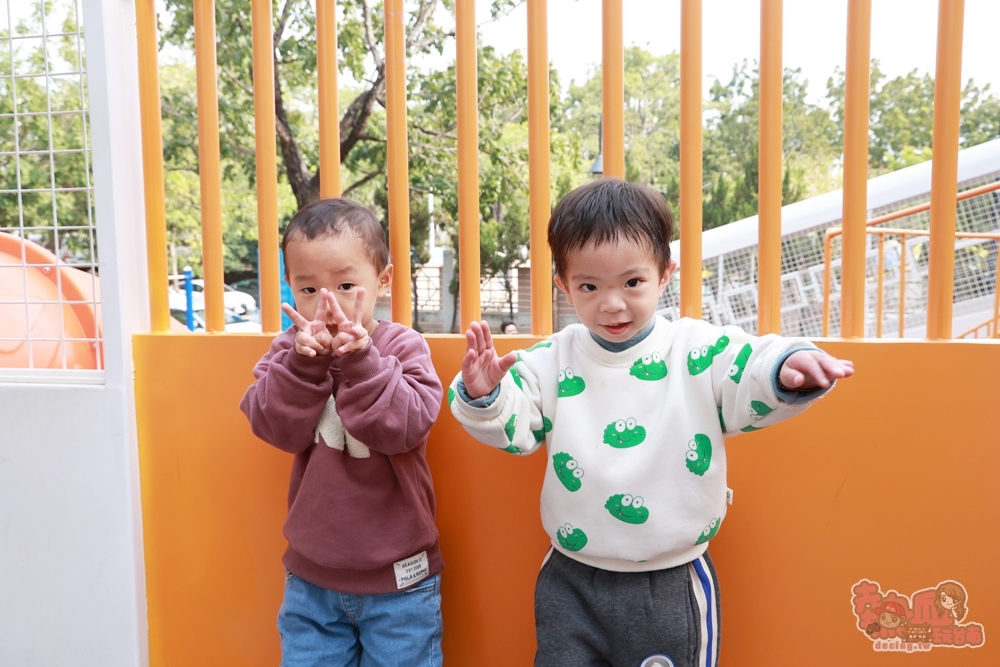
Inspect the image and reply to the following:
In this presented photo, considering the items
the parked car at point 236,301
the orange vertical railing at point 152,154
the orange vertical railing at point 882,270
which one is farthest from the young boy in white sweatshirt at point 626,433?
the parked car at point 236,301

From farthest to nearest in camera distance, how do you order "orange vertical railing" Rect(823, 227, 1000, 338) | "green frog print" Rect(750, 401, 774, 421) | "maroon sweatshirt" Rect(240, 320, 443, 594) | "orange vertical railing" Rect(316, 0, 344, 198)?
"orange vertical railing" Rect(823, 227, 1000, 338)
"orange vertical railing" Rect(316, 0, 344, 198)
"maroon sweatshirt" Rect(240, 320, 443, 594)
"green frog print" Rect(750, 401, 774, 421)

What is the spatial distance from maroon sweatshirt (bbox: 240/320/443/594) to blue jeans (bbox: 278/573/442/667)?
0.04 m

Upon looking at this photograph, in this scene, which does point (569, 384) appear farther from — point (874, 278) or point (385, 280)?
point (874, 278)

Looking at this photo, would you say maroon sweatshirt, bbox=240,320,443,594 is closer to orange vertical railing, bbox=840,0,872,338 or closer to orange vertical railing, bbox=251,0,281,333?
orange vertical railing, bbox=251,0,281,333

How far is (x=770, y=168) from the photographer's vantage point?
5.89ft

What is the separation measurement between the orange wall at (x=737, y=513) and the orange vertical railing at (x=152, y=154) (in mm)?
148

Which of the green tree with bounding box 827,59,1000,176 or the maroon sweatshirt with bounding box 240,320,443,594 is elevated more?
the green tree with bounding box 827,59,1000,176

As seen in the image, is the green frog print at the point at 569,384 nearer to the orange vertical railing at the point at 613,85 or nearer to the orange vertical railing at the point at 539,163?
the orange vertical railing at the point at 539,163

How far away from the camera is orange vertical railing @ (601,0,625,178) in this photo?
1.82 m

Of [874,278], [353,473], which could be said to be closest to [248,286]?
[874,278]

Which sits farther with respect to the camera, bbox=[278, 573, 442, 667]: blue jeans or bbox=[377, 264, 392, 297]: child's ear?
bbox=[377, 264, 392, 297]: child's ear

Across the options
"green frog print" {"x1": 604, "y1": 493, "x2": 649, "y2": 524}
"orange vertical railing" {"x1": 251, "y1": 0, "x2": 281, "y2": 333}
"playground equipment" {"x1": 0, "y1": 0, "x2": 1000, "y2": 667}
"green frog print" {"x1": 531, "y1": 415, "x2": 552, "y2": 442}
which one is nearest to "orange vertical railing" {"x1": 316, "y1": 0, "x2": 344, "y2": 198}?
"playground equipment" {"x1": 0, "y1": 0, "x2": 1000, "y2": 667}

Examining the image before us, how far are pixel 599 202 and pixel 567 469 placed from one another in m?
0.53

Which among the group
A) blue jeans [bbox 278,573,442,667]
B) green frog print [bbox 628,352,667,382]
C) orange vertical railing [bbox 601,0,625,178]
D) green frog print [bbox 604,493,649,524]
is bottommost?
blue jeans [bbox 278,573,442,667]
